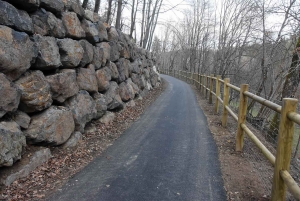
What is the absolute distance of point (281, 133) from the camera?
8.38ft

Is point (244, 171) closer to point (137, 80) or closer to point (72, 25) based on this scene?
point (72, 25)

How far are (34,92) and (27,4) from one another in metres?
1.56

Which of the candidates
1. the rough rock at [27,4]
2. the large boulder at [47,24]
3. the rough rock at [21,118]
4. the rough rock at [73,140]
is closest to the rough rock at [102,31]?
the large boulder at [47,24]

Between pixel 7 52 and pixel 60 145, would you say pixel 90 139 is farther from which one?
pixel 7 52

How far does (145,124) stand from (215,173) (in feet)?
10.7

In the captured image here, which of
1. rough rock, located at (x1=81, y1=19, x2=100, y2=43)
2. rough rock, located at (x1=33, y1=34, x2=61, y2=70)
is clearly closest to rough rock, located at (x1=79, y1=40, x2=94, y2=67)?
rough rock, located at (x1=81, y1=19, x2=100, y2=43)

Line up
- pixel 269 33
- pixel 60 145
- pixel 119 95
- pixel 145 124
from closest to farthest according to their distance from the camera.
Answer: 1. pixel 60 145
2. pixel 145 124
3. pixel 119 95
4. pixel 269 33

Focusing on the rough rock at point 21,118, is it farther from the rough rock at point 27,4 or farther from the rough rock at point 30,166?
the rough rock at point 27,4

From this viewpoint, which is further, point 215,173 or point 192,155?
point 192,155

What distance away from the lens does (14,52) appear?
374 cm

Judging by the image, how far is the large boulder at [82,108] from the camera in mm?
5145

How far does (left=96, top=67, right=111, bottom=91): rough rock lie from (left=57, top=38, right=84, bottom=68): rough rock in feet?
3.47

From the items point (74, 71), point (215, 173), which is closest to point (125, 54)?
point (74, 71)

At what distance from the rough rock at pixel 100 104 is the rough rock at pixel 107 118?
12cm
